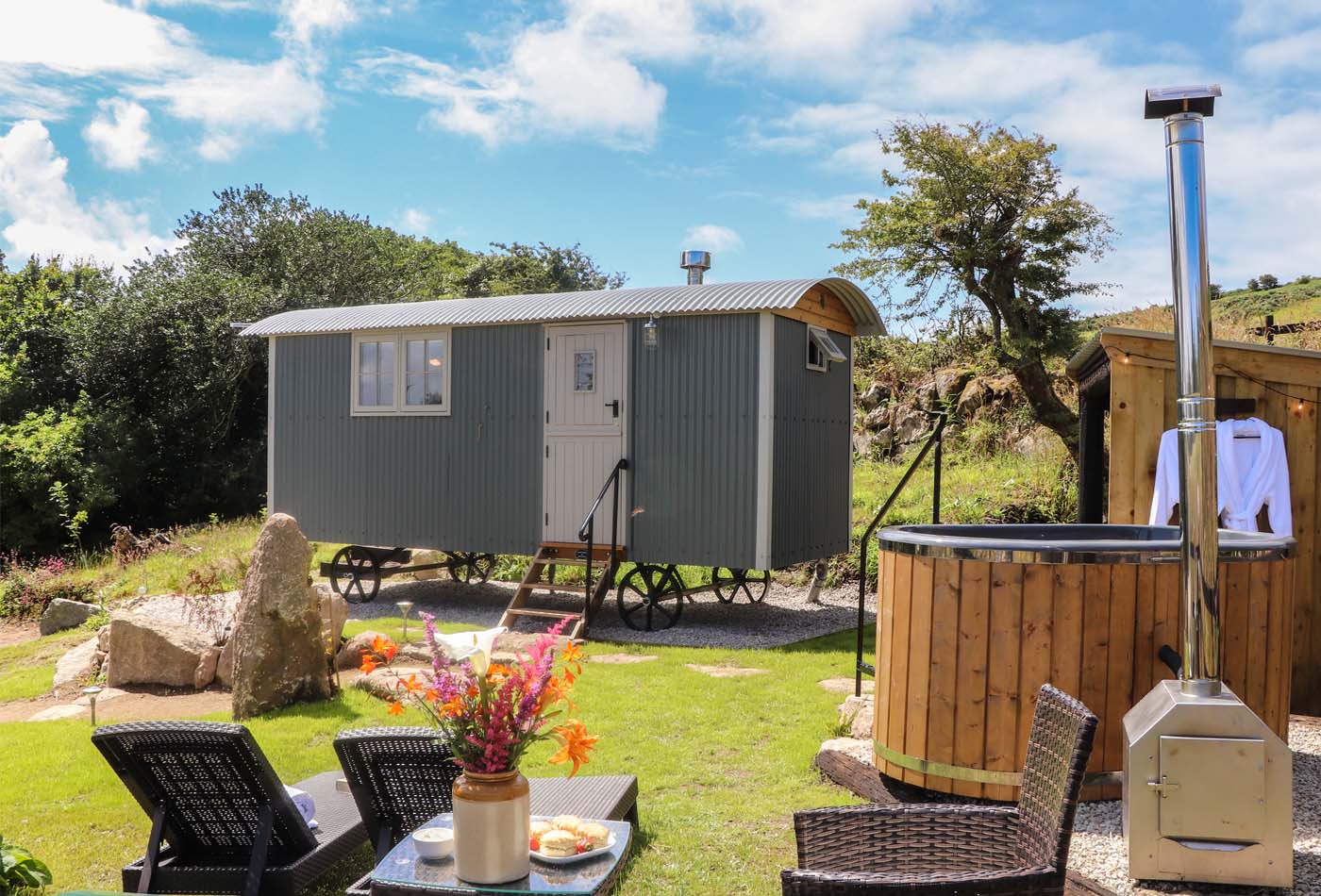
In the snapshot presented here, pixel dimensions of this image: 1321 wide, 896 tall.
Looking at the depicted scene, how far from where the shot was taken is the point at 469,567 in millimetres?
12336

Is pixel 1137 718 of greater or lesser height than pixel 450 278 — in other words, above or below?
below

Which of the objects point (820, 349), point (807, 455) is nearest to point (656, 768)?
point (807, 455)

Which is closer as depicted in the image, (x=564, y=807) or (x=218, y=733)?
(x=218, y=733)

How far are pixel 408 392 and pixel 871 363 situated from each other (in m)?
9.94

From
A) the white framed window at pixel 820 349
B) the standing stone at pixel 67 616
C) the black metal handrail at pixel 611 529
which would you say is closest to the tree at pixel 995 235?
the white framed window at pixel 820 349

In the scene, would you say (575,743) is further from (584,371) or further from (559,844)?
(584,371)

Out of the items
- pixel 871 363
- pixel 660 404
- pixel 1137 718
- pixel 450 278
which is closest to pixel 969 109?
pixel 871 363

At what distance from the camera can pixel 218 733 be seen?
3.13m

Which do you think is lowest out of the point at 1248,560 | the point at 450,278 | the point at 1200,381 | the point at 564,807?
the point at 564,807

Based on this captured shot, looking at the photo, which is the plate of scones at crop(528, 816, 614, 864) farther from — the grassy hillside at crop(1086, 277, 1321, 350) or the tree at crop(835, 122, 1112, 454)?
the tree at crop(835, 122, 1112, 454)

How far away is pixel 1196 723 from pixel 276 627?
5.16 metres

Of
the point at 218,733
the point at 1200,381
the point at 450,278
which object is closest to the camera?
the point at 218,733

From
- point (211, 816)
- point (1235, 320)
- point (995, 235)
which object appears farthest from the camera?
point (1235, 320)

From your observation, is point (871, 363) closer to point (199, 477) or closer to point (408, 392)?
point (408, 392)
